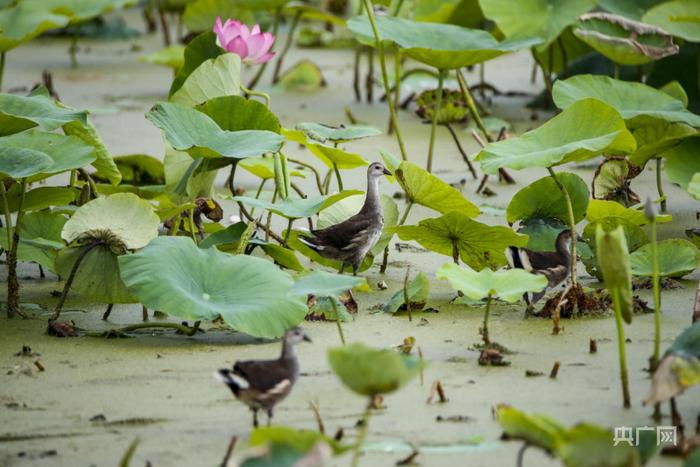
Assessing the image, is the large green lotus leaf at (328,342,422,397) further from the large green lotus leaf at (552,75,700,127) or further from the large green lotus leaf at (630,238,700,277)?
the large green lotus leaf at (552,75,700,127)

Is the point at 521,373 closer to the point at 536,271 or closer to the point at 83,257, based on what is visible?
the point at 536,271

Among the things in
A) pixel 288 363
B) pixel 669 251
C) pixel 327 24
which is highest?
pixel 288 363

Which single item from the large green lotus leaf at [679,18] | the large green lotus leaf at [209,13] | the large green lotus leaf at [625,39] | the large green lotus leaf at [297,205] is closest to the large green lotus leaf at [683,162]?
the large green lotus leaf at [625,39]

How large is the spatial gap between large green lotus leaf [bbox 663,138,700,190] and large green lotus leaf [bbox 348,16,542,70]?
62cm

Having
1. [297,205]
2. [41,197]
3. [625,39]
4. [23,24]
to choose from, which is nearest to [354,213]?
[297,205]

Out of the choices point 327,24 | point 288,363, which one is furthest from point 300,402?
point 327,24

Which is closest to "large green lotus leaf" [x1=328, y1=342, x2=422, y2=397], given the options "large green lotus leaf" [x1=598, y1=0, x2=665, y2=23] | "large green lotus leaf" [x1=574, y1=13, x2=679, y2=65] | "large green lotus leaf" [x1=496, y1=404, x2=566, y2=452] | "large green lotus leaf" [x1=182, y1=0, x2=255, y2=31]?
"large green lotus leaf" [x1=496, y1=404, x2=566, y2=452]

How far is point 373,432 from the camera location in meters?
2.30

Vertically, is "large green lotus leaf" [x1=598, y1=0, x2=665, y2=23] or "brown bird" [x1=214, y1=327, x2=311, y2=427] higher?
"brown bird" [x1=214, y1=327, x2=311, y2=427]

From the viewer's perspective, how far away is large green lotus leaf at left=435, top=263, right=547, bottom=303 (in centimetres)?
277

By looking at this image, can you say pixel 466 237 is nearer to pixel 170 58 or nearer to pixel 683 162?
pixel 683 162

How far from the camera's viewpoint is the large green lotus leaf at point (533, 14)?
473 centimetres

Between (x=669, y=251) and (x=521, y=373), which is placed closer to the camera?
(x=521, y=373)

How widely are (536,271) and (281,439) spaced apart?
129 cm
